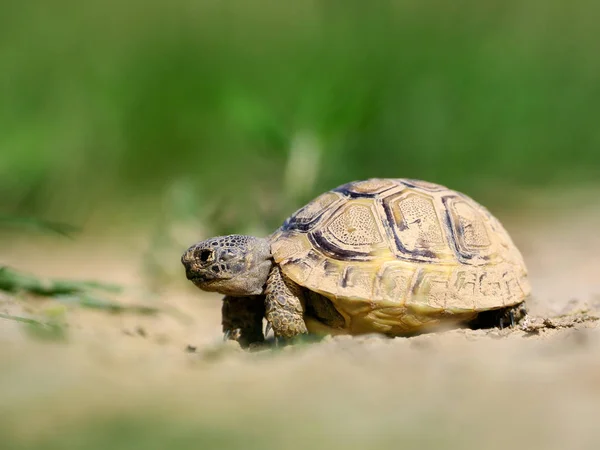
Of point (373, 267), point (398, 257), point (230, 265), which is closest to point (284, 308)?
point (230, 265)

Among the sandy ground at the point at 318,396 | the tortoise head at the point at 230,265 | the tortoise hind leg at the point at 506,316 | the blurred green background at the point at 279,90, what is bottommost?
the sandy ground at the point at 318,396

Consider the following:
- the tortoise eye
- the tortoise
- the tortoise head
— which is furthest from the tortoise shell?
the tortoise eye

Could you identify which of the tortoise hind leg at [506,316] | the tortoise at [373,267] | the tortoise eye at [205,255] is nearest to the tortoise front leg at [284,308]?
the tortoise at [373,267]

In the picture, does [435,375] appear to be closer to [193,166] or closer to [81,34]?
[193,166]

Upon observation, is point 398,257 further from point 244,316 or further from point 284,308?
point 244,316

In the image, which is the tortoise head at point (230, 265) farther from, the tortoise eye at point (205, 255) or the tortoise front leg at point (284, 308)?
the tortoise front leg at point (284, 308)

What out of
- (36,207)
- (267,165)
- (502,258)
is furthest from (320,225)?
(36,207)
